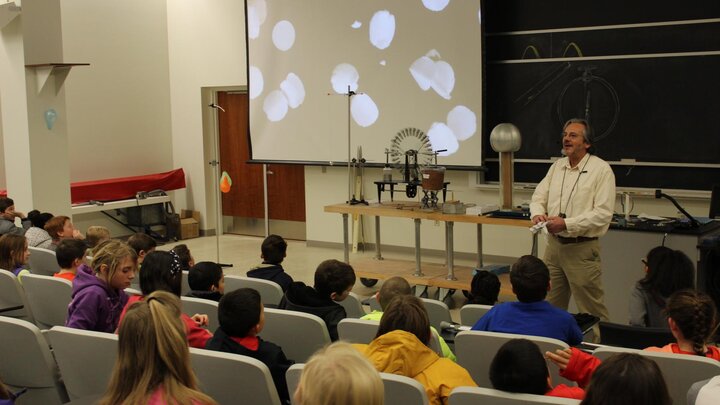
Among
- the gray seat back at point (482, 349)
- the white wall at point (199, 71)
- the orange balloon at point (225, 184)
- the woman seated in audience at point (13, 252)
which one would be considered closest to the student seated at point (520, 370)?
the gray seat back at point (482, 349)

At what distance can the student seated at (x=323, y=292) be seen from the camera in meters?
3.84

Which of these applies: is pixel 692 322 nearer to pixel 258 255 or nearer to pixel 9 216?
pixel 9 216

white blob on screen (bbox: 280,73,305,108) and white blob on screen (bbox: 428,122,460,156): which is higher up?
white blob on screen (bbox: 280,73,305,108)

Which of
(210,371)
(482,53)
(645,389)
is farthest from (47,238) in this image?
(645,389)

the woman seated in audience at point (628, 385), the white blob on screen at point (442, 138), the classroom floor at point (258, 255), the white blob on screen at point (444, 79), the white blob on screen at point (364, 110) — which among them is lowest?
the classroom floor at point (258, 255)

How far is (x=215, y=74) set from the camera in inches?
403

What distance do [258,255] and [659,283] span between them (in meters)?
5.83

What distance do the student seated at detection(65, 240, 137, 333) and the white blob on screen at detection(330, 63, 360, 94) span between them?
5.39 meters

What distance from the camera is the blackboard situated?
689 cm

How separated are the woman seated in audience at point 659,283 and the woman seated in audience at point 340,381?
282cm

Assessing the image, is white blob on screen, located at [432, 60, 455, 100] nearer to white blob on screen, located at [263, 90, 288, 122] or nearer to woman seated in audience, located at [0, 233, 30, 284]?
white blob on screen, located at [263, 90, 288, 122]

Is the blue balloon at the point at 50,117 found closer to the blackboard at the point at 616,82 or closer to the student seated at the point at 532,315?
the blackboard at the point at 616,82

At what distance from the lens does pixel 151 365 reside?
2.11 metres

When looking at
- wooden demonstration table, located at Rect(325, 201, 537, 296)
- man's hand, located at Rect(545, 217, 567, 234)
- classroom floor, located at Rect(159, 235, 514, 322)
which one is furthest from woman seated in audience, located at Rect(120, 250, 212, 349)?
classroom floor, located at Rect(159, 235, 514, 322)
